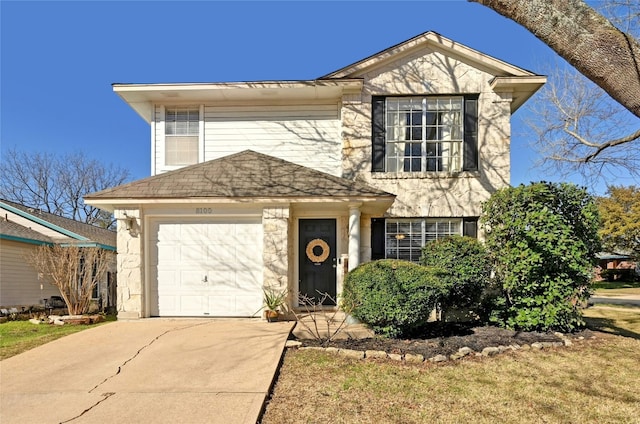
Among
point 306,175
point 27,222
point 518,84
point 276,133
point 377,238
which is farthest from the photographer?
point 27,222

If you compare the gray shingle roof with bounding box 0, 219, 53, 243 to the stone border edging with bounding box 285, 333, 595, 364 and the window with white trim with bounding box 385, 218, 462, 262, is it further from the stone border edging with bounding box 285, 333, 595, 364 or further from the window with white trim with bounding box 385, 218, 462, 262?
the window with white trim with bounding box 385, 218, 462, 262

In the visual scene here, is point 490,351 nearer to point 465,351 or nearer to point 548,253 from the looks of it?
point 465,351

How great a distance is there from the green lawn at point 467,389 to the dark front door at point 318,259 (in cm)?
324

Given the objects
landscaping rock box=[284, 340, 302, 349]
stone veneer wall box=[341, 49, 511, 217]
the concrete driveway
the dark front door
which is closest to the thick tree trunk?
the concrete driveway

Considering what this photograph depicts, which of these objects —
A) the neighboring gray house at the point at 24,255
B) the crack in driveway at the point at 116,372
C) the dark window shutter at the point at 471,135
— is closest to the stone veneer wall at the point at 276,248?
the crack in driveway at the point at 116,372

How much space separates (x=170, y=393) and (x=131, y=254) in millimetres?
4723

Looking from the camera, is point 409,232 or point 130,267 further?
point 409,232

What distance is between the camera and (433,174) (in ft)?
31.8

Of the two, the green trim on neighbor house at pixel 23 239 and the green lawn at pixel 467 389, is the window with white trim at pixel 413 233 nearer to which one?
the green lawn at pixel 467 389

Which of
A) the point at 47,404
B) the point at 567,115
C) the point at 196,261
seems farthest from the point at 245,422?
the point at 567,115

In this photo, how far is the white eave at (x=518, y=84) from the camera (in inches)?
368

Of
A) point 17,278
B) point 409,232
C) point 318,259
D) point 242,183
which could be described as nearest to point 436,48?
point 409,232

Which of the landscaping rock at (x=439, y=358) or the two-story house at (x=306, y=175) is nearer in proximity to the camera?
the landscaping rock at (x=439, y=358)

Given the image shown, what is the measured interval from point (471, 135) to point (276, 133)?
5.18m
